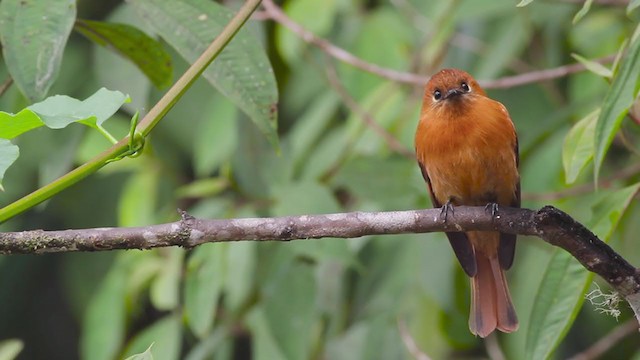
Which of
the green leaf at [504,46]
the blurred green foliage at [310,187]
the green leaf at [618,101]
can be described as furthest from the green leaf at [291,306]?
the green leaf at [618,101]

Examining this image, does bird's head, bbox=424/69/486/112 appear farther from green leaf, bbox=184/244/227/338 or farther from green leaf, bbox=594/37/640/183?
green leaf, bbox=594/37/640/183

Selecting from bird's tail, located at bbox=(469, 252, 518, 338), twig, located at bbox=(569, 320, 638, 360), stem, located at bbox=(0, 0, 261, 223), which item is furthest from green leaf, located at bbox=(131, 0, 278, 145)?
twig, located at bbox=(569, 320, 638, 360)

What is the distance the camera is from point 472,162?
3312 millimetres

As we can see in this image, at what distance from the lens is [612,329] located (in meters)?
3.97

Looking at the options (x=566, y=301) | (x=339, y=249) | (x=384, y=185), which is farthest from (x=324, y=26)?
(x=566, y=301)

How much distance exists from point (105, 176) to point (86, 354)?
832mm

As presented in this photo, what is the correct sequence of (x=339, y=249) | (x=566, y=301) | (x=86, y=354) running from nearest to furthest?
(x=566, y=301), (x=339, y=249), (x=86, y=354)

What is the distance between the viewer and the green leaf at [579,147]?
229cm

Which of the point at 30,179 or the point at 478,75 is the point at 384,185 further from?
the point at 30,179

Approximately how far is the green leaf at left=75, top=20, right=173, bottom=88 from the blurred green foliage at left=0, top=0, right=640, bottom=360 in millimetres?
461

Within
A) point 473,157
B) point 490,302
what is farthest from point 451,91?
point 490,302

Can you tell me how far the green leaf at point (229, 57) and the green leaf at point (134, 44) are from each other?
119 mm

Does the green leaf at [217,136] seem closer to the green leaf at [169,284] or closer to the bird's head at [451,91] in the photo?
the green leaf at [169,284]

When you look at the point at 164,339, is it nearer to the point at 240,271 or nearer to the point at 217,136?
the point at 240,271
